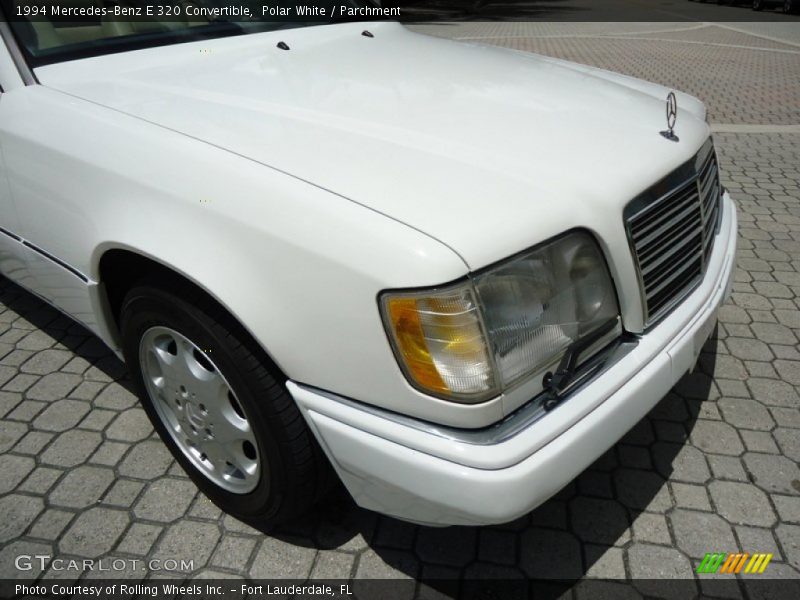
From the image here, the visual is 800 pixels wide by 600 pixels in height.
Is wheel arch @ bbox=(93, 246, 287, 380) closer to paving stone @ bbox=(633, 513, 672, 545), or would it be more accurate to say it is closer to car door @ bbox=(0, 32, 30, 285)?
car door @ bbox=(0, 32, 30, 285)

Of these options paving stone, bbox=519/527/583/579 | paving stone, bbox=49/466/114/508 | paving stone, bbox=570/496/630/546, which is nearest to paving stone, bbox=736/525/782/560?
paving stone, bbox=570/496/630/546

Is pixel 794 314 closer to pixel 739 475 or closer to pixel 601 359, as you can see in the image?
pixel 739 475

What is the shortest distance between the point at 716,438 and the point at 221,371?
6.11 ft

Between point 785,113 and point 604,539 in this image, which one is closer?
point 604,539

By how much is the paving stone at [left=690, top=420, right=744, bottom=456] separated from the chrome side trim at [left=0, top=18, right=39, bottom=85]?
2.71 meters

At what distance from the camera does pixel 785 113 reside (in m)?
7.40

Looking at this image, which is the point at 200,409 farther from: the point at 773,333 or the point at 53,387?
the point at 773,333

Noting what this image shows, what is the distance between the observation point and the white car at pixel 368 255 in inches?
57.1

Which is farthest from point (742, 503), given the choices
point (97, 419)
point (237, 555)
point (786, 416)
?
point (97, 419)

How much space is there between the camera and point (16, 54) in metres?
2.23

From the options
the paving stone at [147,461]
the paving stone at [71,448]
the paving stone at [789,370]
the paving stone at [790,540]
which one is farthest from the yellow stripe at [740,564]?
the paving stone at [71,448]

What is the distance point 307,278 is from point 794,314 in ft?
9.47

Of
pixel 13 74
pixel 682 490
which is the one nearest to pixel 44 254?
pixel 13 74

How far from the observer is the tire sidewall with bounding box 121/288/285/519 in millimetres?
1733
